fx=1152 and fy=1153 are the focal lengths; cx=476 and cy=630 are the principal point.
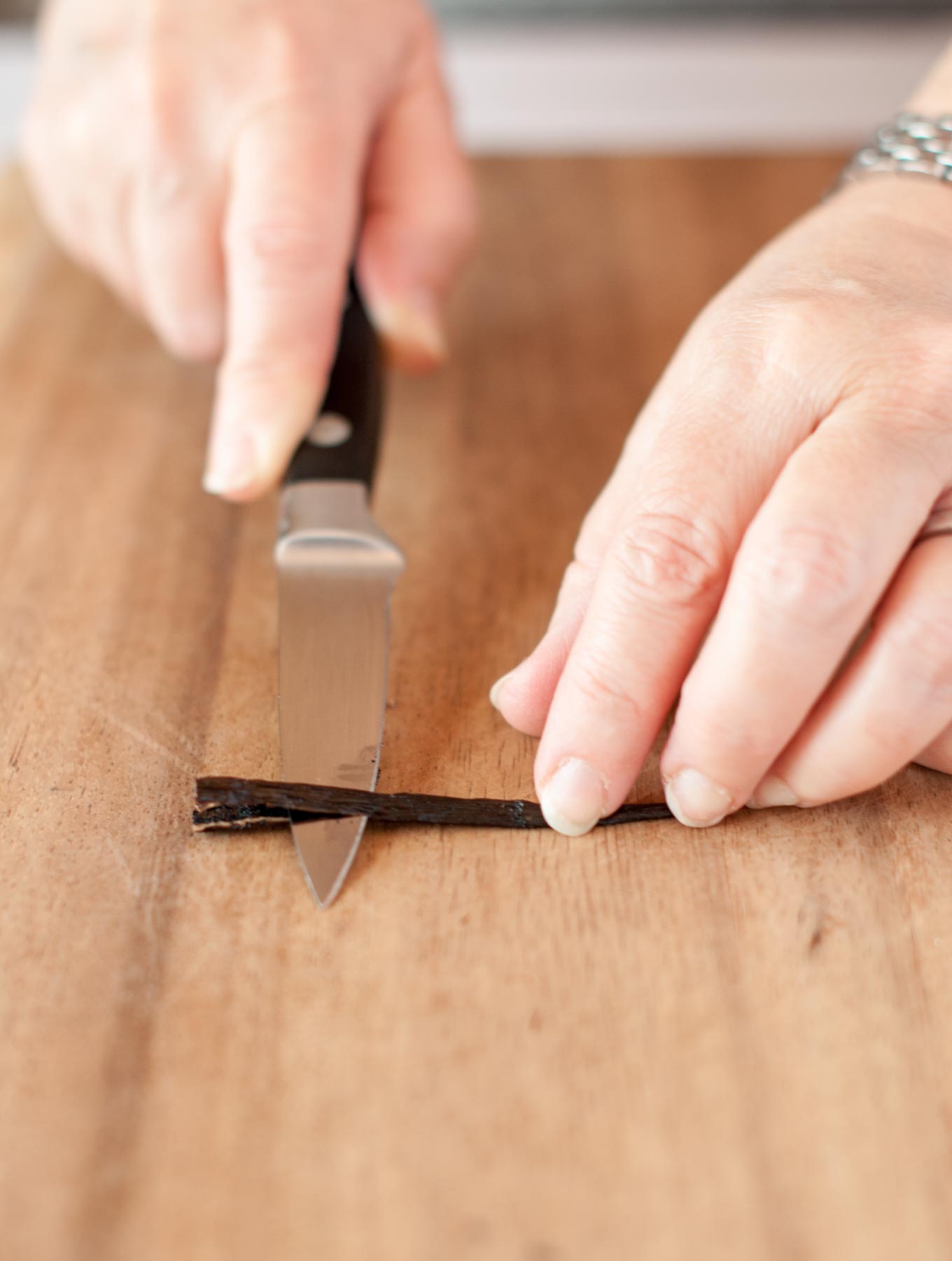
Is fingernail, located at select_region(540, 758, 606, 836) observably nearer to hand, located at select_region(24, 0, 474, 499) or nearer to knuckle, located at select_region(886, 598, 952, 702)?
knuckle, located at select_region(886, 598, 952, 702)

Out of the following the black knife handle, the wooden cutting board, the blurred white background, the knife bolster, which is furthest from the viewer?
the blurred white background

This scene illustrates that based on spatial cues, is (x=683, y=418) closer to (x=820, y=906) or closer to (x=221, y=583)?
(x=820, y=906)

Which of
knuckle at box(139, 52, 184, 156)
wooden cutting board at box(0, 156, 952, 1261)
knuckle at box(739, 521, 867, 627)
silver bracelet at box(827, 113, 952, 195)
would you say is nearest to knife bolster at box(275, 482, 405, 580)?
wooden cutting board at box(0, 156, 952, 1261)

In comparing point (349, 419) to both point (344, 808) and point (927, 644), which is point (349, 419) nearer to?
point (344, 808)

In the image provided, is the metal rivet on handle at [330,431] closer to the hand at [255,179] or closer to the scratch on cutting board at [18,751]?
the hand at [255,179]

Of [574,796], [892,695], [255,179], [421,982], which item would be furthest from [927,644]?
[255,179]
